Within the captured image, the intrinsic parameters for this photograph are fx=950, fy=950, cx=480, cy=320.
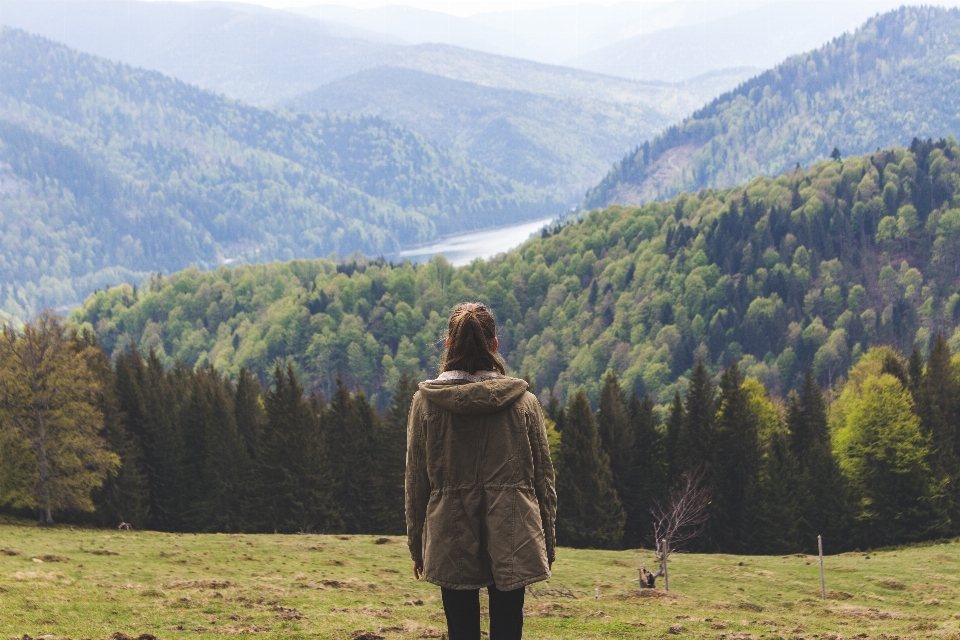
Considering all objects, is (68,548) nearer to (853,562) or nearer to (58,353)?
(58,353)

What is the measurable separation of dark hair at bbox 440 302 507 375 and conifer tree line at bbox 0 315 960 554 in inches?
2348

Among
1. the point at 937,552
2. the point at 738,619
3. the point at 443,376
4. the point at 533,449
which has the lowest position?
the point at 937,552

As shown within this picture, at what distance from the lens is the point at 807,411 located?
80438mm

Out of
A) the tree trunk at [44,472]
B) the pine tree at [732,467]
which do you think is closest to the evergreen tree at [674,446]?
the pine tree at [732,467]

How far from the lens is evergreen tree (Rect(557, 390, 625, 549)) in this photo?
7125cm

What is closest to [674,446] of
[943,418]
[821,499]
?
[821,499]

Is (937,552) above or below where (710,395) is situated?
below

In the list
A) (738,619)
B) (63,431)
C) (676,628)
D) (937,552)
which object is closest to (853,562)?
(937,552)

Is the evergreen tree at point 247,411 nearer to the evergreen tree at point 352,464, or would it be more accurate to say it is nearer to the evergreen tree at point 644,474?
the evergreen tree at point 352,464

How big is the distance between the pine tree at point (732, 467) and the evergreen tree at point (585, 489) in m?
8.18

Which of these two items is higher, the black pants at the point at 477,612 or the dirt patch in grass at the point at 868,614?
the black pants at the point at 477,612

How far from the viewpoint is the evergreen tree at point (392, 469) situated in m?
73.4

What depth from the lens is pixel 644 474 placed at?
3031 inches

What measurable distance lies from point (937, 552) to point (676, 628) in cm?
3624
